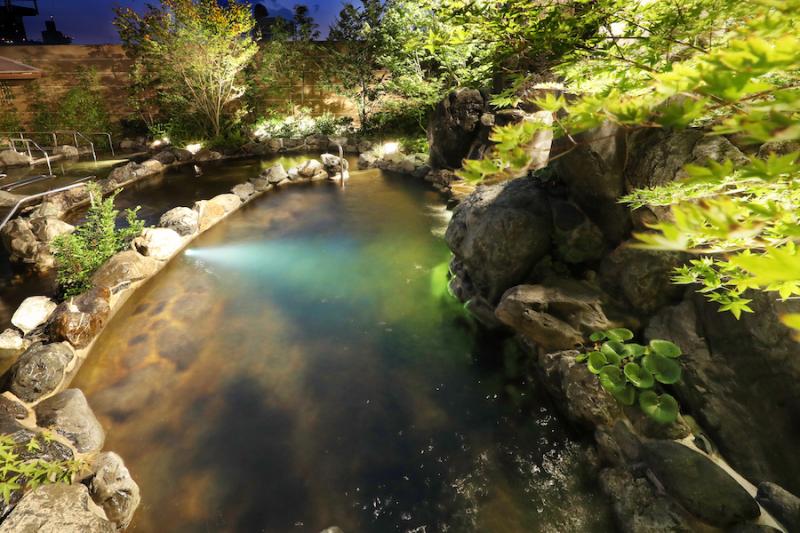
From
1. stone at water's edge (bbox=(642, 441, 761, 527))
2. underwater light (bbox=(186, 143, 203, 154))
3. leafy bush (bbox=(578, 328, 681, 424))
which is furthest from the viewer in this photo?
underwater light (bbox=(186, 143, 203, 154))

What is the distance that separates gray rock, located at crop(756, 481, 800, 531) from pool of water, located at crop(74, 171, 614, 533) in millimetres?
1246

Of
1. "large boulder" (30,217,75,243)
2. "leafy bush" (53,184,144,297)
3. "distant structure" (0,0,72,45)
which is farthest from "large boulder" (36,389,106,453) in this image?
"distant structure" (0,0,72,45)

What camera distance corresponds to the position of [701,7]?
7.53 ft

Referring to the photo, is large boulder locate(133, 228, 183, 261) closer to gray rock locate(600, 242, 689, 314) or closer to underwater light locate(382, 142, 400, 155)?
gray rock locate(600, 242, 689, 314)

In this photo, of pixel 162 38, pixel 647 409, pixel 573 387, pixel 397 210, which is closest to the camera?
pixel 647 409

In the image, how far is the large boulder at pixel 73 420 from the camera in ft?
13.5

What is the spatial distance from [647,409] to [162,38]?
20.0 metres

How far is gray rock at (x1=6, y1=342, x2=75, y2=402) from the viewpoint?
15.0ft

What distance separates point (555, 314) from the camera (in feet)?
17.1

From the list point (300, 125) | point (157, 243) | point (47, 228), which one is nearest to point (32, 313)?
point (157, 243)

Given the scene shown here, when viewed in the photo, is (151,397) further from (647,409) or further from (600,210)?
(600,210)

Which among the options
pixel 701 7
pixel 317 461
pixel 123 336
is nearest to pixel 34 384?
pixel 123 336

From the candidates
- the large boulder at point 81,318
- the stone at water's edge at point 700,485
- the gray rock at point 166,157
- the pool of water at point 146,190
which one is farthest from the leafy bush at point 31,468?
the gray rock at point 166,157

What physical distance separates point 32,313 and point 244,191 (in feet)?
25.0
